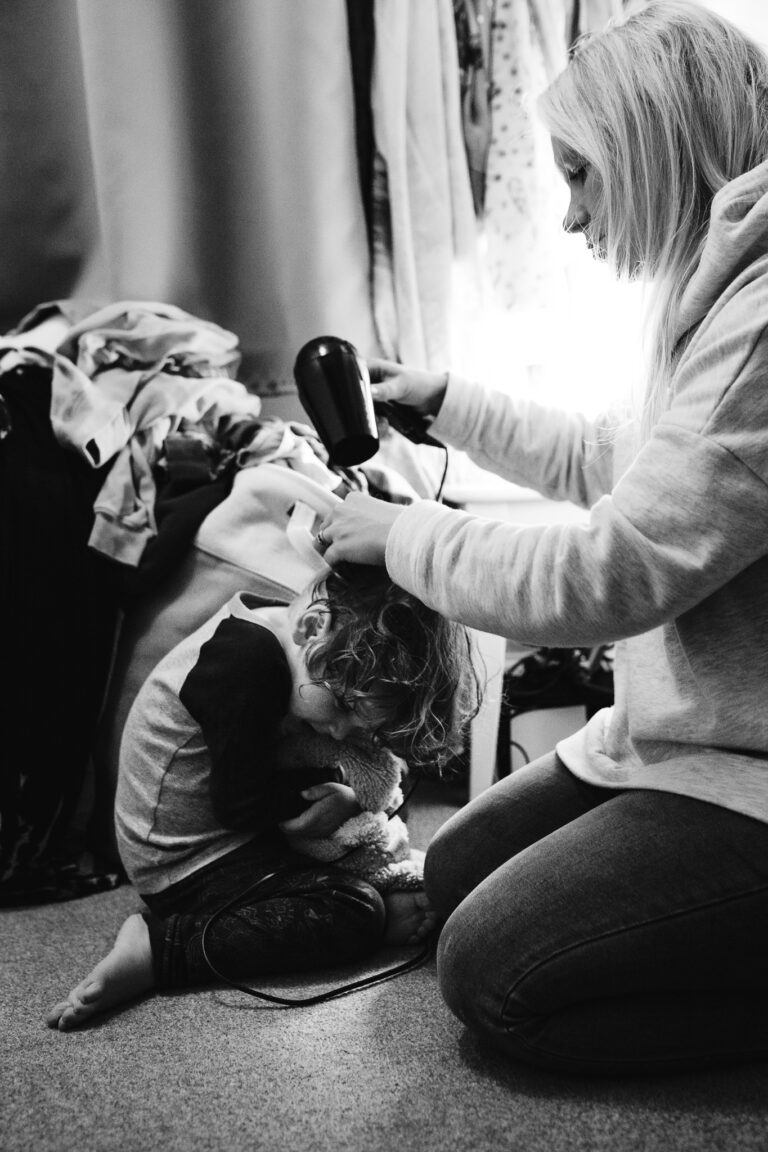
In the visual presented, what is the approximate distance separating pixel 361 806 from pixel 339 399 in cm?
49

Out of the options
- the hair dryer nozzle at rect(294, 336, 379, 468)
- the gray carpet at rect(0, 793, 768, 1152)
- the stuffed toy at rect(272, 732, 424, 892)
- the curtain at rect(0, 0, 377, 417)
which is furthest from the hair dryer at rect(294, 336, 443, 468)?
the curtain at rect(0, 0, 377, 417)

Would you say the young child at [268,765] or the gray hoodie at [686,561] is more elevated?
the gray hoodie at [686,561]

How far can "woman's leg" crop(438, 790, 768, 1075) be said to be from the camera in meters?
0.77

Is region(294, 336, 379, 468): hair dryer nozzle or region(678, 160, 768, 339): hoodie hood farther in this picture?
region(294, 336, 379, 468): hair dryer nozzle

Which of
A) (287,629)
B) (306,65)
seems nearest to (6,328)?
(306,65)

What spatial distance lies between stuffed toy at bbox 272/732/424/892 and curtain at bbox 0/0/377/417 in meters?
0.85

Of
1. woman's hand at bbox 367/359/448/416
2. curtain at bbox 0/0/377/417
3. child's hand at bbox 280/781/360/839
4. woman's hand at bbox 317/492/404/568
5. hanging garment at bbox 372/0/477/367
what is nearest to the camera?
woman's hand at bbox 317/492/404/568

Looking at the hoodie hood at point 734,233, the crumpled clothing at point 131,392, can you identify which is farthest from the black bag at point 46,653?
the hoodie hood at point 734,233

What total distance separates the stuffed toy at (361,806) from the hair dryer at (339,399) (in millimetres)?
354

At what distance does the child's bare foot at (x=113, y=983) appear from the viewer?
903 mm

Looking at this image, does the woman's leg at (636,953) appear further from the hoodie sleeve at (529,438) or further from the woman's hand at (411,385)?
the woman's hand at (411,385)

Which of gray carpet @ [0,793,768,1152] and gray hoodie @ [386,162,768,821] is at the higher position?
gray hoodie @ [386,162,768,821]

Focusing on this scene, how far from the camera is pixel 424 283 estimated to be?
5.92 ft

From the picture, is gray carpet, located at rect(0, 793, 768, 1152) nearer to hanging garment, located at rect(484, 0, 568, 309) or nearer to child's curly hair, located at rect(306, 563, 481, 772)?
child's curly hair, located at rect(306, 563, 481, 772)
